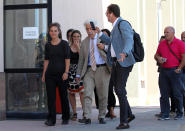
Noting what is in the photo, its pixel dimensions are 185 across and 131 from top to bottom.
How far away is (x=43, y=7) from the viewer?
9.87 meters

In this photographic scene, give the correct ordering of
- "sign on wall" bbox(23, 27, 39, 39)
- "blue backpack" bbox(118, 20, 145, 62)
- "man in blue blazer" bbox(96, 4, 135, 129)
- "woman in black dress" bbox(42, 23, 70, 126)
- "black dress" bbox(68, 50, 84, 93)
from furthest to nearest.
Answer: "sign on wall" bbox(23, 27, 39, 39), "black dress" bbox(68, 50, 84, 93), "woman in black dress" bbox(42, 23, 70, 126), "blue backpack" bbox(118, 20, 145, 62), "man in blue blazer" bbox(96, 4, 135, 129)

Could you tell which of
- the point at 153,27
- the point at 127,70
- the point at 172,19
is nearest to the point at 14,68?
the point at 127,70

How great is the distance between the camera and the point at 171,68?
9672 millimetres

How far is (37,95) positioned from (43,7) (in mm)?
1693

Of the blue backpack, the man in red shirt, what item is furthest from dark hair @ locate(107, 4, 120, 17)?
the man in red shirt

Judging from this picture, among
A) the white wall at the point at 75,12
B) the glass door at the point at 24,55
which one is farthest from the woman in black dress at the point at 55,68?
the white wall at the point at 75,12

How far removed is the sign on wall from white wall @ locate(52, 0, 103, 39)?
8.44ft

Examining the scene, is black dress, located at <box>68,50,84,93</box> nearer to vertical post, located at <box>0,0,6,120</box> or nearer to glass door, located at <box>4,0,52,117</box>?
glass door, located at <box>4,0,52,117</box>

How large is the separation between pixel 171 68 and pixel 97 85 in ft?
4.88

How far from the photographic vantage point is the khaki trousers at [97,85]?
29.6ft

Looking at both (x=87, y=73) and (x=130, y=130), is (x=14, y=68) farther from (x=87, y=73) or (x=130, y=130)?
(x=130, y=130)

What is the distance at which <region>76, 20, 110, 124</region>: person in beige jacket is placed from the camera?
9.05 metres

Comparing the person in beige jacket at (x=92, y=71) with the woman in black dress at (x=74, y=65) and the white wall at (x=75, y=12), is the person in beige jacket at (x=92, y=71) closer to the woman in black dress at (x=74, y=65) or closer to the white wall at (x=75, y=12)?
the woman in black dress at (x=74, y=65)

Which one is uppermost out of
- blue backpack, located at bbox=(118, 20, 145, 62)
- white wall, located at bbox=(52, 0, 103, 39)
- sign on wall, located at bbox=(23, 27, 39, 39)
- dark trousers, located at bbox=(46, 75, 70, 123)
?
white wall, located at bbox=(52, 0, 103, 39)
